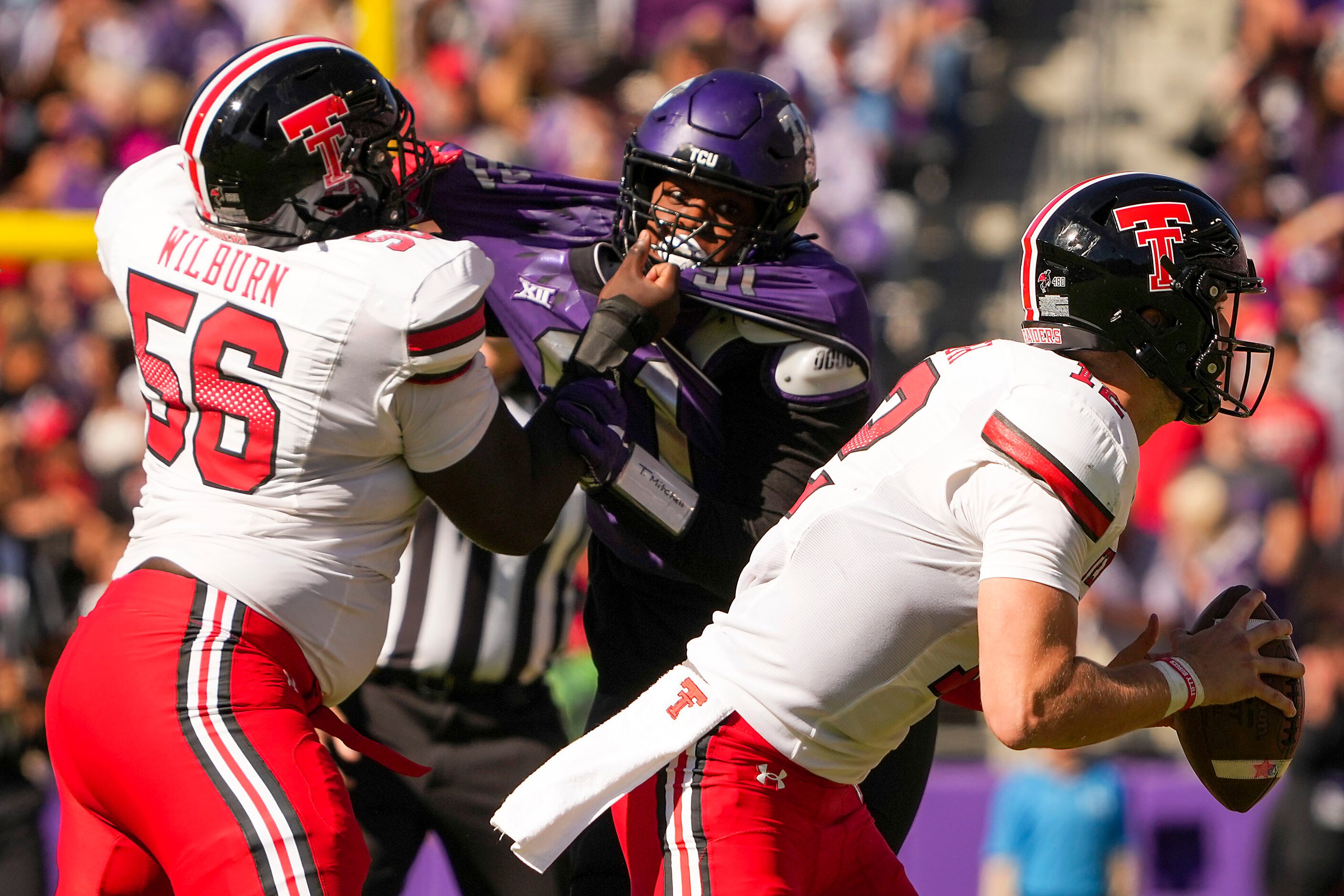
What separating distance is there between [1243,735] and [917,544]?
2.20ft

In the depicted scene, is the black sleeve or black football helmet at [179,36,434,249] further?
the black sleeve

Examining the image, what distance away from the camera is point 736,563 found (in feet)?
9.80

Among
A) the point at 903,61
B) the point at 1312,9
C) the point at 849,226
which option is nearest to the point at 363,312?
the point at 849,226

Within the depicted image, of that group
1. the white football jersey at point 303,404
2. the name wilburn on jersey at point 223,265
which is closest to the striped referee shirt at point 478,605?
the white football jersey at point 303,404

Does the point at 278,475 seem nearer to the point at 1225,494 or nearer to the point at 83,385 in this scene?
the point at 1225,494

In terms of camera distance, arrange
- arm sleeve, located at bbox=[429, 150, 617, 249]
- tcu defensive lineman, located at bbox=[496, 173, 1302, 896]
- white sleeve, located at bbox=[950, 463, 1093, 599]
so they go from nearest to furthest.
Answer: white sleeve, located at bbox=[950, 463, 1093, 599] < tcu defensive lineman, located at bbox=[496, 173, 1302, 896] < arm sleeve, located at bbox=[429, 150, 617, 249]

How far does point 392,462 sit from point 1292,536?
487 centimetres

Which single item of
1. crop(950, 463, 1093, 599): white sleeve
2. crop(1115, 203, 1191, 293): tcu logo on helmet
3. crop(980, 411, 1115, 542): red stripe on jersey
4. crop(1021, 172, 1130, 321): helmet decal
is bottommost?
crop(950, 463, 1093, 599): white sleeve

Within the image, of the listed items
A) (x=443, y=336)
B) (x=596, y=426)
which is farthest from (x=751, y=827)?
(x=443, y=336)

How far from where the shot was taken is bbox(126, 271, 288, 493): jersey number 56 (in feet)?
8.57

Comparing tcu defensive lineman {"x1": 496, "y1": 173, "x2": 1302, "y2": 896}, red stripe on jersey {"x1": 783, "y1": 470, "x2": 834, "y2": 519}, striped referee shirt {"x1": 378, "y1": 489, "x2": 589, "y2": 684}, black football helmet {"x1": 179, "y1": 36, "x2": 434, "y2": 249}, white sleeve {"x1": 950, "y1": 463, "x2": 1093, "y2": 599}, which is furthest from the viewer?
striped referee shirt {"x1": 378, "y1": 489, "x2": 589, "y2": 684}

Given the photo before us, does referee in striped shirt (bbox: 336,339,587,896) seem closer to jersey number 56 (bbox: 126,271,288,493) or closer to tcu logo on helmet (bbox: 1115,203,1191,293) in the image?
jersey number 56 (bbox: 126,271,288,493)

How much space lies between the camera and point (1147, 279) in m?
2.47

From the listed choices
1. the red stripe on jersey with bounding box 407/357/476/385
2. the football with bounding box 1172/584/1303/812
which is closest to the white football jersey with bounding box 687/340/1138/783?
the football with bounding box 1172/584/1303/812
